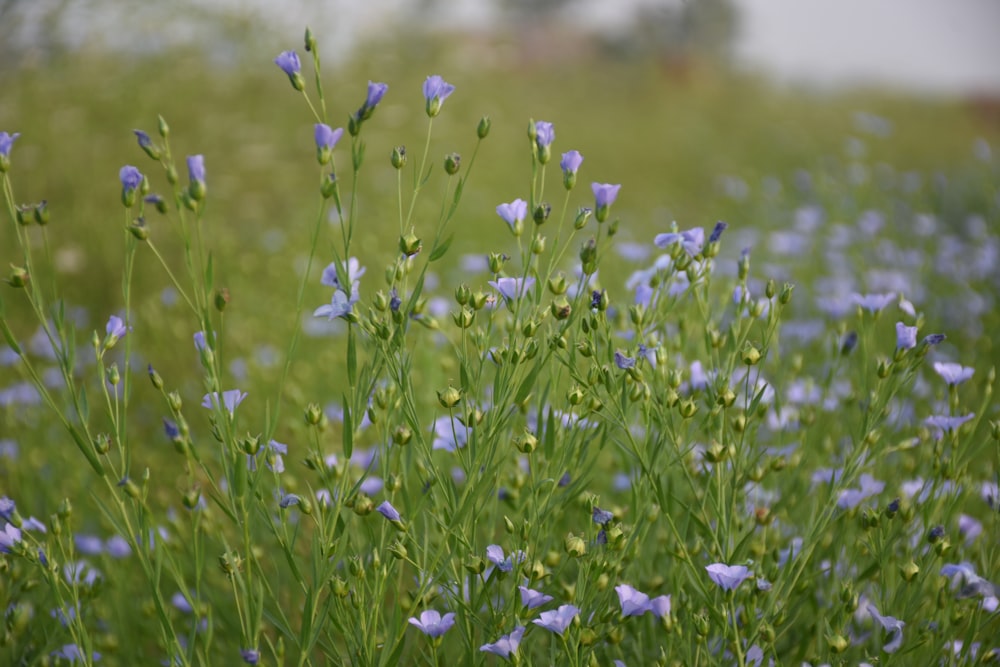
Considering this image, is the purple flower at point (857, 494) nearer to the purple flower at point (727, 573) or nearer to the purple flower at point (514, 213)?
the purple flower at point (727, 573)

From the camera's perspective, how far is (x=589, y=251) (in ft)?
4.00

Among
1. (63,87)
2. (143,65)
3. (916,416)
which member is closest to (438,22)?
(143,65)

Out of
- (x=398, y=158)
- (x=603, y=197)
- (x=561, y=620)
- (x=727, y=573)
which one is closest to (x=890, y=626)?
(x=727, y=573)

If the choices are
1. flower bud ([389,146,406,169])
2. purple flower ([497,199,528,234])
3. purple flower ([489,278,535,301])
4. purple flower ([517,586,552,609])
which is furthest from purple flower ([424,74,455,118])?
purple flower ([517,586,552,609])

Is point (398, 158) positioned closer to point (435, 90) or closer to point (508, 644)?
point (435, 90)

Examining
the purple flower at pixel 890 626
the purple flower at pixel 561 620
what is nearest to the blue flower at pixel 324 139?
the purple flower at pixel 561 620

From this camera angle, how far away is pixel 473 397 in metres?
1.46

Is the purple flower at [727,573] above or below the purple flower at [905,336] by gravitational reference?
below

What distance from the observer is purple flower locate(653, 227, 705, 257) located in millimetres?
1333

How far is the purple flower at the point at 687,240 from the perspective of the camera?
133cm

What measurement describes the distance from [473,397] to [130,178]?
2.16ft

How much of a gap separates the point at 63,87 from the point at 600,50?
1068cm

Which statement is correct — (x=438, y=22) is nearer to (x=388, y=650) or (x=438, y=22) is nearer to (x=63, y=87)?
(x=63, y=87)

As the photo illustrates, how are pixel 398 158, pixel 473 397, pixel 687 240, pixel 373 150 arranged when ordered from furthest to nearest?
pixel 373 150, pixel 473 397, pixel 687 240, pixel 398 158
